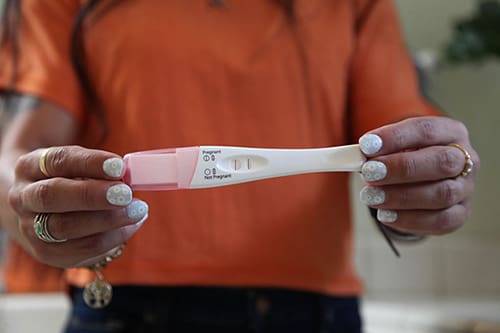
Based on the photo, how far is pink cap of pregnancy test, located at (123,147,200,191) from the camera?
277 millimetres

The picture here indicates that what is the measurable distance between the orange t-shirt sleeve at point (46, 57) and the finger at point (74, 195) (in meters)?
0.16

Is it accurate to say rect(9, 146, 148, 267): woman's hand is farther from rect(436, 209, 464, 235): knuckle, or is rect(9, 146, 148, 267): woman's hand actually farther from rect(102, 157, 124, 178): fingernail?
rect(436, 209, 464, 235): knuckle

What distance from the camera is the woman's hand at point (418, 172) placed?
0.29 metres

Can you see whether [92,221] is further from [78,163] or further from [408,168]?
[408,168]

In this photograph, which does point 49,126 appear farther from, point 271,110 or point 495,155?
point 495,155

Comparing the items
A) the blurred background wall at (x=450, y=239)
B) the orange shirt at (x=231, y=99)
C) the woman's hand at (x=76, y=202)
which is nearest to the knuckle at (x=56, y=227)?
the woman's hand at (x=76, y=202)

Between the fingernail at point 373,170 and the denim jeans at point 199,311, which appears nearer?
the fingernail at point 373,170

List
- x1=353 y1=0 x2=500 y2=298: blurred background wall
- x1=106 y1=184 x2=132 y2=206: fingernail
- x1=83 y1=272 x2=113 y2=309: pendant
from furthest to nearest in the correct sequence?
1. x1=353 y1=0 x2=500 y2=298: blurred background wall
2. x1=83 y1=272 x2=113 y2=309: pendant
3. x1=106 y1=184 x2=132 y2=206: fingernail

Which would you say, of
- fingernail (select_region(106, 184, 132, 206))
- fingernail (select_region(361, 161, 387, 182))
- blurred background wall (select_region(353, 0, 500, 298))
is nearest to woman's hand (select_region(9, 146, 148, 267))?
fingernail (select_region(106, 184, 132, 206))

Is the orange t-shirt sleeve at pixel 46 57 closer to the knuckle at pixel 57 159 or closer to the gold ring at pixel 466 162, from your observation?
the knuckle at pixel 57 159

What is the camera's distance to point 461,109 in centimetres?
102

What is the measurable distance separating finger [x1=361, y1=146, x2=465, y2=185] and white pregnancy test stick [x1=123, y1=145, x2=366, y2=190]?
1cm

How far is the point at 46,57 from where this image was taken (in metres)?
0.45

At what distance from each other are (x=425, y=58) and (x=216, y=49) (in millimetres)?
709
